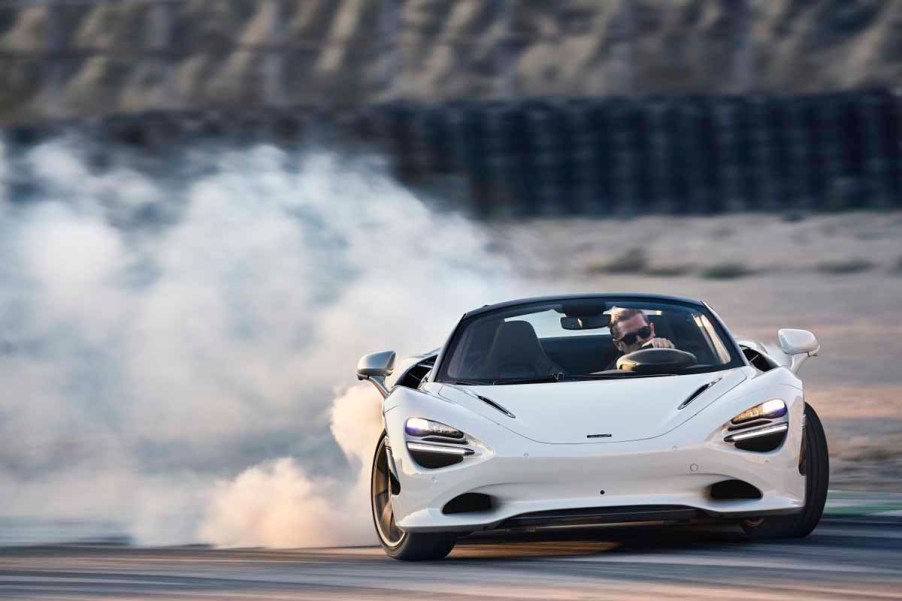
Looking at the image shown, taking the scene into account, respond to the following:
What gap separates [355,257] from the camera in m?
15.8

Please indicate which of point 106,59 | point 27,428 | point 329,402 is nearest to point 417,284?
point 329,402

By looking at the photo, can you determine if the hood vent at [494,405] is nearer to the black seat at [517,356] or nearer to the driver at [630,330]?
the black seat at [517,356]

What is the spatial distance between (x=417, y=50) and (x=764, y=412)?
17.4 m

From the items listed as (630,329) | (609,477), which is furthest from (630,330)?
(609,477)

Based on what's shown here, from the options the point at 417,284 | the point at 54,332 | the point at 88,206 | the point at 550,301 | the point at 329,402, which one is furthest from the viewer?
the point at 88,206

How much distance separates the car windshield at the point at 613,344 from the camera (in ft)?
23.7

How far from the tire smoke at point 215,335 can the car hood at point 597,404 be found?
1.60 m

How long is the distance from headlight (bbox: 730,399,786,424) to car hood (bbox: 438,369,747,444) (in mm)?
138

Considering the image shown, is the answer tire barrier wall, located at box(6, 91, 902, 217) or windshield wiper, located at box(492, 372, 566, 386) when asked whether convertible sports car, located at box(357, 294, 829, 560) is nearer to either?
windshield wiper, located at box(492, 372, 566, 386)

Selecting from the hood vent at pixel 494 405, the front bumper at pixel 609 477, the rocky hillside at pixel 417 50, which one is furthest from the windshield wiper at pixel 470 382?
the rocky hillside at pixel 417 50

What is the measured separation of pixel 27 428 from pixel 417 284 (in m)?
2.95

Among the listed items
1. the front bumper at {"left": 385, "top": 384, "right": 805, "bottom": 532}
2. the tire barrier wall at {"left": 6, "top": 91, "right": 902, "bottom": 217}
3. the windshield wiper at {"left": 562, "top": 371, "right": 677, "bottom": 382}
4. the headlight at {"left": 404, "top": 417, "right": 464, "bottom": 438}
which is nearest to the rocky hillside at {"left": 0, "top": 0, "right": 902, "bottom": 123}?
the tire barrier wall at {"left": 6, "top": 91, "right": 902, "bottom": 217}

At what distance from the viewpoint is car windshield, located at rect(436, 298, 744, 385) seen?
7.22 metres

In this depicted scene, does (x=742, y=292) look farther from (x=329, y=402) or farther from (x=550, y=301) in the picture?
(x=550, y=301)
